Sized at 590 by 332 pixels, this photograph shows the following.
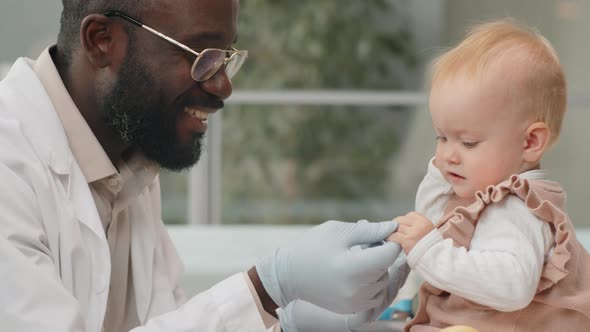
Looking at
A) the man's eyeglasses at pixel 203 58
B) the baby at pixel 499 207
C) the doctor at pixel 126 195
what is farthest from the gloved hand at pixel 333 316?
the man's eyeglasses at pixel 203 58

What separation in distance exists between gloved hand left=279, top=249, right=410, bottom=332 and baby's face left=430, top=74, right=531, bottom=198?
22 cm

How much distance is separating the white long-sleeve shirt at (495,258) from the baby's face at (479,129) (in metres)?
0.06

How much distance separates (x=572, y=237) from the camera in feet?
4.57

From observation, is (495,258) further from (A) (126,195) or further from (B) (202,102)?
(A) (126,195)

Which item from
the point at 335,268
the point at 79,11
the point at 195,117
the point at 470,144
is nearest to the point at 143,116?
the point at 195,117

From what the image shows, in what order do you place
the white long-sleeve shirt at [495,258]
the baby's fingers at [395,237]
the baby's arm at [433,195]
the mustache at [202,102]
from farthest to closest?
the mustache at [202,102] → the baby's arm at [433,195] → the baby's fingers at [395,237] → the white long-sleeve shirt at [495,258]

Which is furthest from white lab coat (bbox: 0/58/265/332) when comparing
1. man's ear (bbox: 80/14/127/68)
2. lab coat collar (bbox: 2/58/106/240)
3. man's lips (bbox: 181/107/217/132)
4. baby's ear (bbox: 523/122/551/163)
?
baby's ear (bbox: 523/122/551/163)

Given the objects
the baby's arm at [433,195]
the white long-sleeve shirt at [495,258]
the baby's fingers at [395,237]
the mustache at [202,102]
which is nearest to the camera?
the white long-sleeve shirt at [495,258]

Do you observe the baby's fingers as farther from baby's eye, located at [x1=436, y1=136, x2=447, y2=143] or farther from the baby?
baby's eye, located at [x1=436, y1=136, x2=447, y2=143]

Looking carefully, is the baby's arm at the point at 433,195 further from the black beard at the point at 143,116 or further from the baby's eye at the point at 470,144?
the black beard at the point at 143,116

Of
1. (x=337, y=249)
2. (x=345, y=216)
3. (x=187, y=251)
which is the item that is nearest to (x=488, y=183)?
(x=337, y=249)

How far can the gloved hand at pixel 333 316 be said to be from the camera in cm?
Answer: 160

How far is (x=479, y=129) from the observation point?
1412 mm

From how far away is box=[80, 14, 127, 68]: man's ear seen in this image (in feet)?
5.30
